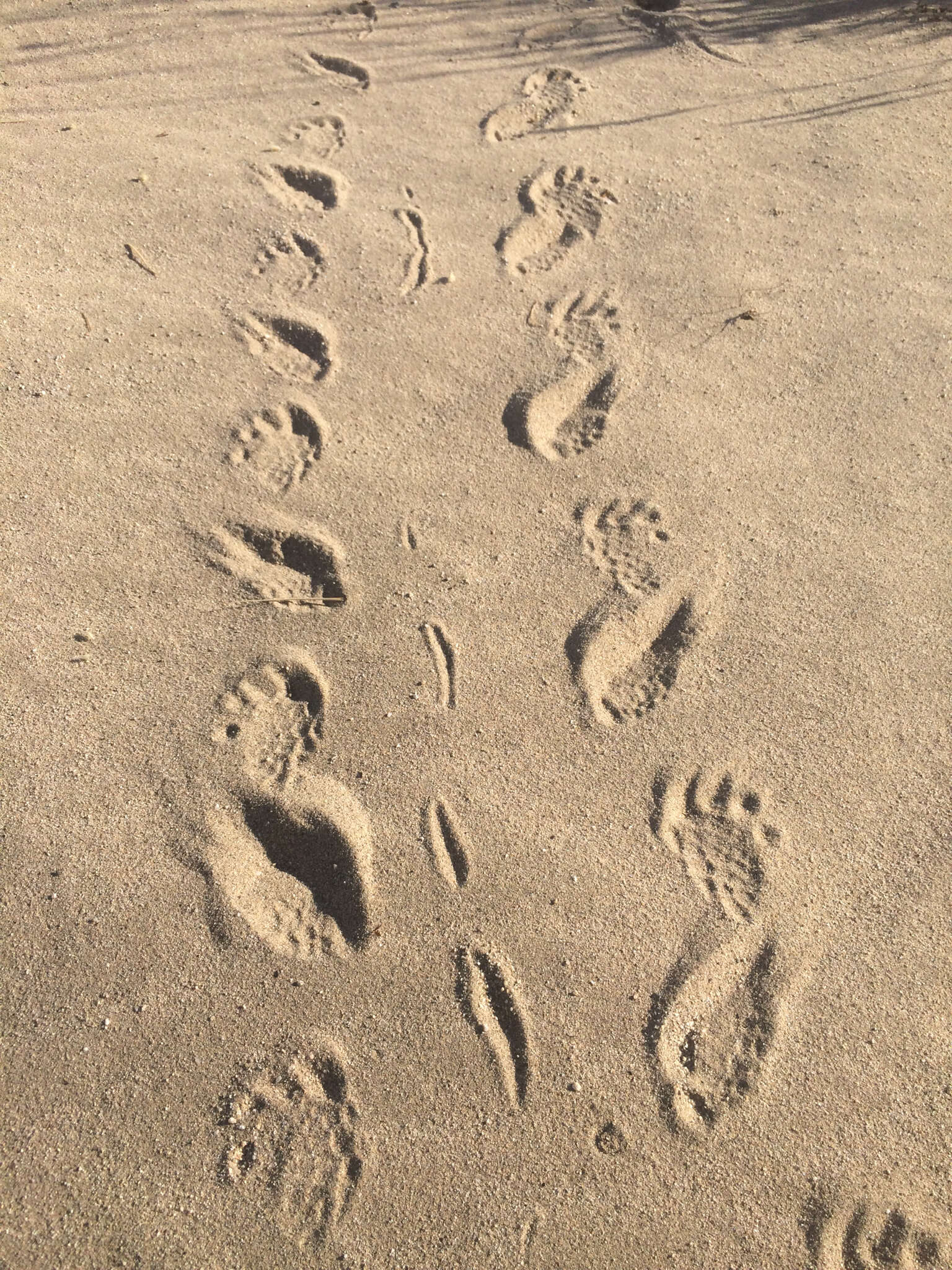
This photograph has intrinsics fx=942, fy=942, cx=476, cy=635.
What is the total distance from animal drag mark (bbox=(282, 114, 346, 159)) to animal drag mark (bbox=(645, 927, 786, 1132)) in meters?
2.88

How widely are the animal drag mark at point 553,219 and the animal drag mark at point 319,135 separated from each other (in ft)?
2.28

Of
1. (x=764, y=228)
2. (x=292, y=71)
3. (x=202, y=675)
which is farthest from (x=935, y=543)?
(x=292, y=71)

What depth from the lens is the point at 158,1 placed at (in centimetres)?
373

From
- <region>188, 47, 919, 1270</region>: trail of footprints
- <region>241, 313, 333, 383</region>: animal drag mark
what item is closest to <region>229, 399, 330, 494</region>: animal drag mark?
<region>188, 47, 919, 1270</region>: trail of footprints

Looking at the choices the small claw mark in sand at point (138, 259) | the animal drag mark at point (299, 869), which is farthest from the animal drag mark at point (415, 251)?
the animal drag mark at point (299, 869)

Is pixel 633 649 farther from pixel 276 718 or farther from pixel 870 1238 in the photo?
pixel 870 1238

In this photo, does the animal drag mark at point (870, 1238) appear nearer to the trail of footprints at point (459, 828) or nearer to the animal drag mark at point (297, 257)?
the trail of footprints at point (459, 828)

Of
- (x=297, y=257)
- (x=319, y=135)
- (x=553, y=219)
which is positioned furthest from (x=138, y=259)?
(x=553, y=219)

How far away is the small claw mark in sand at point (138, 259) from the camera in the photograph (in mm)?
2936

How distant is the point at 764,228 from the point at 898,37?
143 cm

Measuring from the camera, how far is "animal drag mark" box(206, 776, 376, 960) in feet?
6.51

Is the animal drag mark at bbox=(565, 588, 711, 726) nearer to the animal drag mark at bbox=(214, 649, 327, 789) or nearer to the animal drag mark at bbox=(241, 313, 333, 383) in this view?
the animal drag mark at bbox=(214, 649, 327, 789)

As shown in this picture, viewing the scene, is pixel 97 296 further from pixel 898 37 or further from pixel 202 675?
pixel 898 37

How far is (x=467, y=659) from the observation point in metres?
2.32
